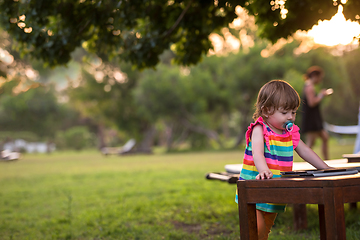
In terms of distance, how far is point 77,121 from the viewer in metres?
46.2

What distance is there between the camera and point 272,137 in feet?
7.79

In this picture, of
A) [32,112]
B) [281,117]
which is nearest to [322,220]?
[281,117]

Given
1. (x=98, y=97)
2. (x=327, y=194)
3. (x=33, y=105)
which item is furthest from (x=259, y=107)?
(x=33, y=105)

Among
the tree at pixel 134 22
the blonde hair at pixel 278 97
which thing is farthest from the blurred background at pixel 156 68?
the blonde hair at pixel 278 97

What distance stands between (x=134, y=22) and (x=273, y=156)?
2.71 m

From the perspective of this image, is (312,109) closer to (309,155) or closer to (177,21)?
(177,21)

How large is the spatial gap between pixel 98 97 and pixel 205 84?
9.41m

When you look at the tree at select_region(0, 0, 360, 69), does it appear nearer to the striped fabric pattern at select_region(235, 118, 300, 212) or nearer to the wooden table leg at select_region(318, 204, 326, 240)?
the striped fabric pattern at select_region(235, 118, 300, 212)

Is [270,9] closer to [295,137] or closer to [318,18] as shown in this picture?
[318,18]

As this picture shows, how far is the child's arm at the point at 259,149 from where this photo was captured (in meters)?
2.25

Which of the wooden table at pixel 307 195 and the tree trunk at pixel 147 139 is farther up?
the tree trunk at pixel 147 139

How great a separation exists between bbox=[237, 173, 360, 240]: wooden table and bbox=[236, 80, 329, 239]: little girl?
0.30 metres

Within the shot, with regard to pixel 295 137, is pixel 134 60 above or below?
above

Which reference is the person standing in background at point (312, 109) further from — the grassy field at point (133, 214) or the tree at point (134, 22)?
the tree at point (134, 22)
